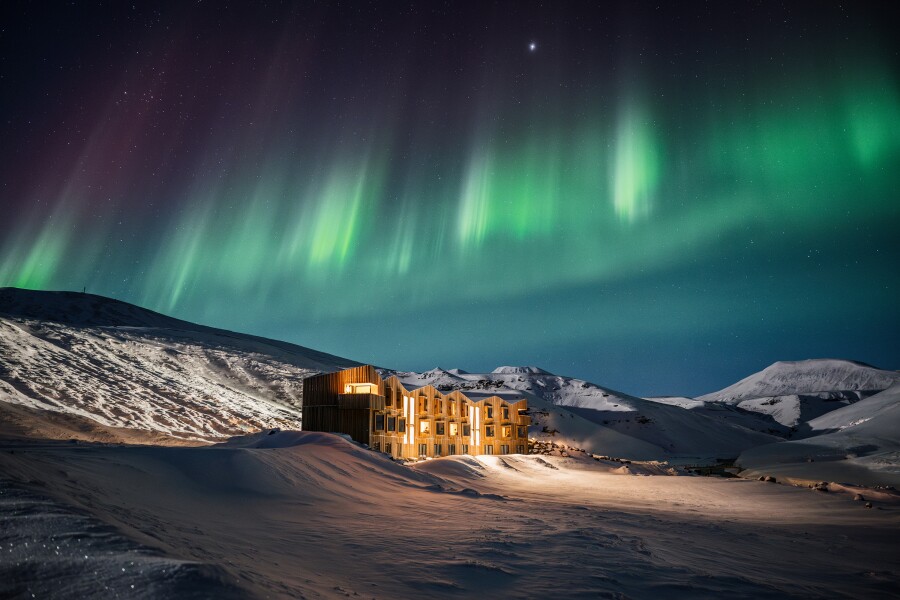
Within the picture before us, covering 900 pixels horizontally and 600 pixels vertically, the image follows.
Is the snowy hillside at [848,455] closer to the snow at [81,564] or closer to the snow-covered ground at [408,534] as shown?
the snow-covered ground at [408,534]

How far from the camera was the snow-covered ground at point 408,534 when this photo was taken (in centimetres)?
761

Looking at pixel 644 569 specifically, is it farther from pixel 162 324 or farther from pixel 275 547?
pixel 162 324

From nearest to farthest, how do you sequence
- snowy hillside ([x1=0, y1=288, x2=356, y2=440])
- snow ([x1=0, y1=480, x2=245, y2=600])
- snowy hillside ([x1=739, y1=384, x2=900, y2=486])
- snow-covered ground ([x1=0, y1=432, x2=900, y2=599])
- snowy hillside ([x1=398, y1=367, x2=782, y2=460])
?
1. snow ([x1=0, y1=480, x2=245, y2=600])
2. snow-covered ground ([x1=0, y1=432, x2=900, y2=599])
3. snowy hillside ([x1=739, y1=384, x2=900, y2=486])
4. snowy hillside ([x1=0, y1=288, x2=356, y2=440])
5. snowy hillside ([x1=398, y1=367, x2=782, y2=460])

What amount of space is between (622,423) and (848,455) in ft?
198

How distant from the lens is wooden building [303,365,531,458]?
37.1 metres

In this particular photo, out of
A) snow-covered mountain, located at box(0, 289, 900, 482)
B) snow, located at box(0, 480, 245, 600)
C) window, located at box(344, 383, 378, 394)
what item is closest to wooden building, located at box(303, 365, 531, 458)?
window, located at box(344, 383, 378, 394)

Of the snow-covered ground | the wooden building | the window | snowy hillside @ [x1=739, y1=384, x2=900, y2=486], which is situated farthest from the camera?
the window

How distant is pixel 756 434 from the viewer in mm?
111562

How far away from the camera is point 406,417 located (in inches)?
1692

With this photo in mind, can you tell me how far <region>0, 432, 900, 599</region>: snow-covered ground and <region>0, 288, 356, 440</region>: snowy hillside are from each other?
27.2 meters

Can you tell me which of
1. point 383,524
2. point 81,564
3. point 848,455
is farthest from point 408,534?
point 848,455

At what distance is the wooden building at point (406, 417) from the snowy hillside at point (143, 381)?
1469 centimetres

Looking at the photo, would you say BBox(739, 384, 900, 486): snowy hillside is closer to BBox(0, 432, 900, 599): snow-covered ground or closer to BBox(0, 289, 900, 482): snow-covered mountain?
BBox(0, 289, 900, 482): snow-covered mountain

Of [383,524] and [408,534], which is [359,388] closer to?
[383,524]
